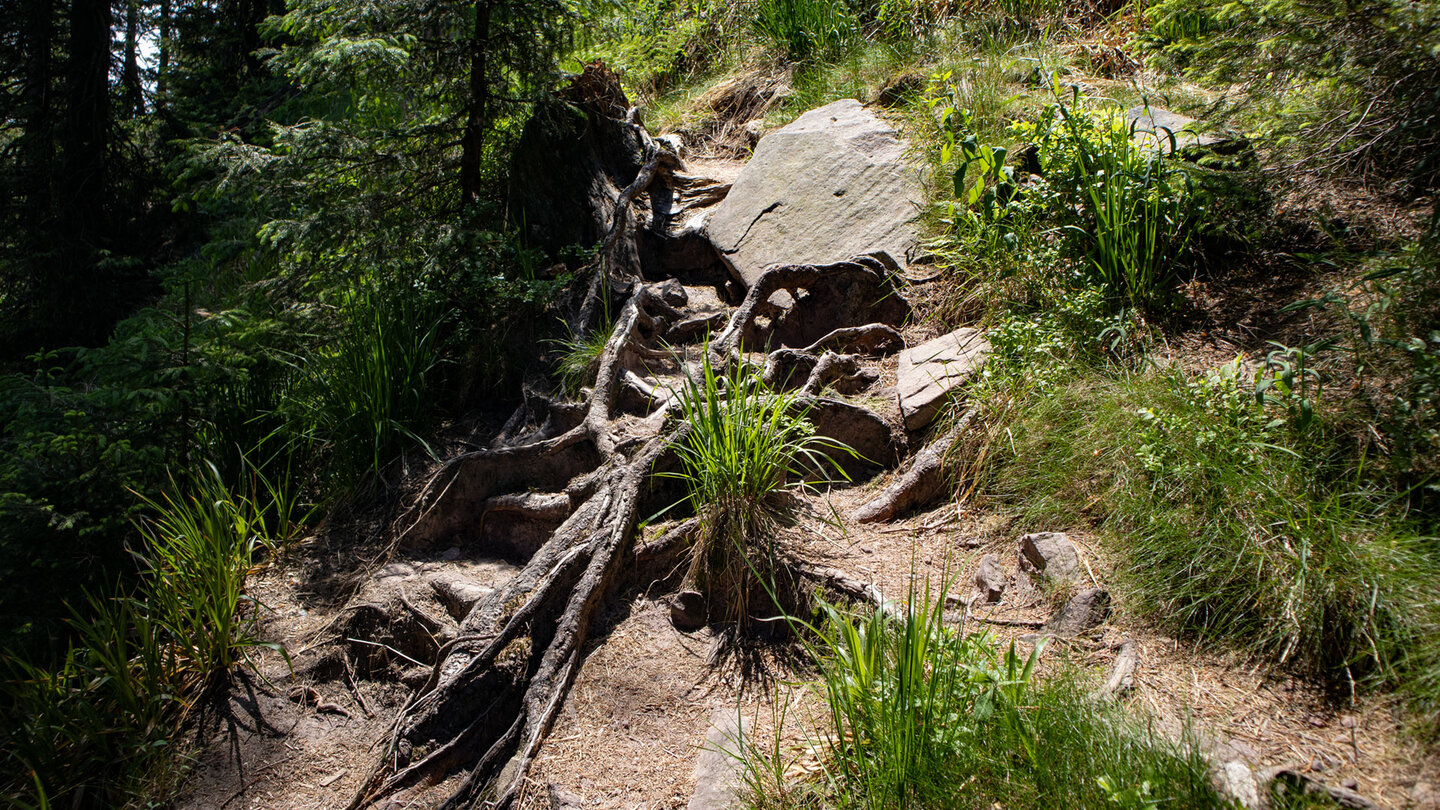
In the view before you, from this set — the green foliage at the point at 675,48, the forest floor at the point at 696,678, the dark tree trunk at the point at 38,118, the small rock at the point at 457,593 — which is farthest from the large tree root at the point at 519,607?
the dark tree trunk at the point at 38,118

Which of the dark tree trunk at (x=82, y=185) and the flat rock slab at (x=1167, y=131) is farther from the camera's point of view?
the dark tree trunk at (x=82, y=185)

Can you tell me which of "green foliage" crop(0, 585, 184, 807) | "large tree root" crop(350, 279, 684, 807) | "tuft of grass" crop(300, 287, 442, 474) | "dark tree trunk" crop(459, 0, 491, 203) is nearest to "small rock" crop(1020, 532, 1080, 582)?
"large tree root" crop(350, 279, 684, 807)

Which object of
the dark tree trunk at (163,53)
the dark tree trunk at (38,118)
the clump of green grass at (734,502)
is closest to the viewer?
the clump of green grass at (734,502)

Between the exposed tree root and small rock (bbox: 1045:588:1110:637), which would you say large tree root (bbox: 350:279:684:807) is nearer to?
the exposed tree root

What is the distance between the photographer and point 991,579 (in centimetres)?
355

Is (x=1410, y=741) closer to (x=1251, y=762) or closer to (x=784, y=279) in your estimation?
(x=1251, y=762)

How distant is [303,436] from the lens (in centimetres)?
514

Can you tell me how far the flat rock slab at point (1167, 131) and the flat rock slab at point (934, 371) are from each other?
4.63 ft

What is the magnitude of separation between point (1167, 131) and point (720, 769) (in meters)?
3.95

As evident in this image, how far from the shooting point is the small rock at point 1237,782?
2180mm

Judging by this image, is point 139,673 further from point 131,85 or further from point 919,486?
point 131,85

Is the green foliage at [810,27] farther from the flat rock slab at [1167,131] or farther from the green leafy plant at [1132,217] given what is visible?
the green leafy plant at [1132,217]

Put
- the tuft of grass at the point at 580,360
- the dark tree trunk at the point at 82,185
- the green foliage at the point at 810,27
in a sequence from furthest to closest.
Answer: the dark tree trunk at the point at 82,185 < the green foliage at the point at 810,27 < the tuft of grass at the point at 580,360

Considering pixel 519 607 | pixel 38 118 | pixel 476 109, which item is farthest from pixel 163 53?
pixel 519 607
